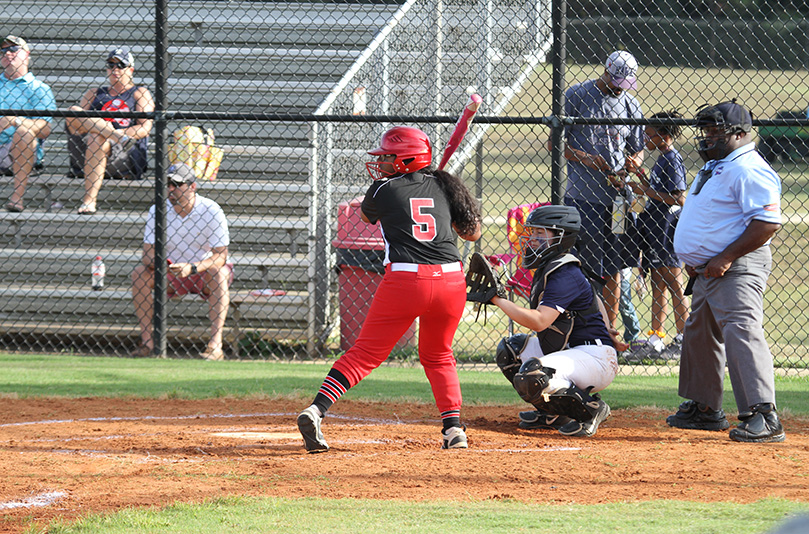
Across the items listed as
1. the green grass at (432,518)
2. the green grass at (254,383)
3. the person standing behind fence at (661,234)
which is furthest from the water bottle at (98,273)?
the green grass at (432,518)

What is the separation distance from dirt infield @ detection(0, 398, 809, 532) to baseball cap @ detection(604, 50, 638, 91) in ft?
9.86

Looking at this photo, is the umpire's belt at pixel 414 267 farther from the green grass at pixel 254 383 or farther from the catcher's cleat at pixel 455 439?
the green grass at pixel 254 383

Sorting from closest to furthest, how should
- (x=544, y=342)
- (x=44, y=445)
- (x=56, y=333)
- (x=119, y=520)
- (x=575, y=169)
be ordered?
(x=119, y=520) → (x=44, y=445) → (x=544, y=342) → (x=575, y=169) → (x=56, y=333)

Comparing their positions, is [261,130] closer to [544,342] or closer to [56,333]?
[56,333]

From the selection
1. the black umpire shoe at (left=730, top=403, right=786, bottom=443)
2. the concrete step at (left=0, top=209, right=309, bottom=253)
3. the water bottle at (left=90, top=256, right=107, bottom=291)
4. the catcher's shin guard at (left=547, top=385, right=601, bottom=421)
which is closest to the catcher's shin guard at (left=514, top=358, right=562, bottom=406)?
the catcher's shin guard at (left=547, top=385, right=601, bottom=421)

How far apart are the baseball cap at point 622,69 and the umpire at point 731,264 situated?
230 centimetres

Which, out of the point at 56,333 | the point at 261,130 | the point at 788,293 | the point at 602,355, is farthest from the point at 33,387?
the point at 788,293

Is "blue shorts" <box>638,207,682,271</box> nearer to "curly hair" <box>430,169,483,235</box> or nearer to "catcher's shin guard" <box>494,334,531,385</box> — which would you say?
"catcher's shin guard" <box>494,334,531,385</box>

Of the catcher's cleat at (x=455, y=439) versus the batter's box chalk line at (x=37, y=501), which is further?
the catcher's cleat at (x=455, y=439)

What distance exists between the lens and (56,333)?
9.12 meters

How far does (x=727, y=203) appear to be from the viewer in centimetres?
512

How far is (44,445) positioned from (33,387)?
1.91m

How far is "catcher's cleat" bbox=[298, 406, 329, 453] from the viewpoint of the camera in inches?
183

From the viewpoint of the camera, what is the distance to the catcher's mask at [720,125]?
515 centimetres
